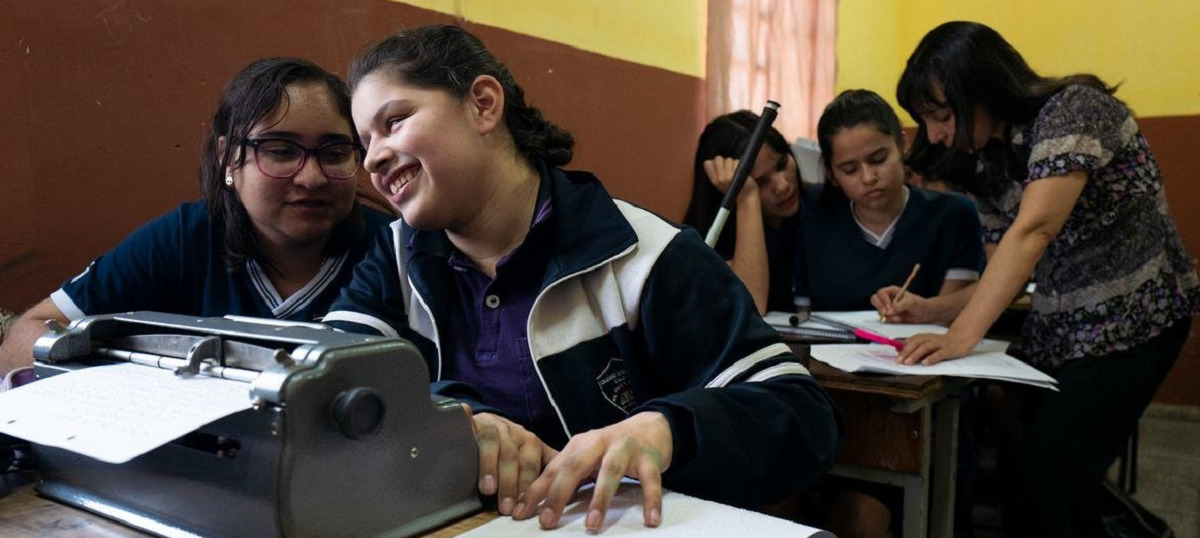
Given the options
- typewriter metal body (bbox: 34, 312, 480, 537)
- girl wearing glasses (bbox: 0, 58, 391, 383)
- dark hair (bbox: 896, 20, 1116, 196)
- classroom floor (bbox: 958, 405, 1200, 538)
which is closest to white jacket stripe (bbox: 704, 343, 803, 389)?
typewriter metal body (bbox: 34, 312, 480, 537)

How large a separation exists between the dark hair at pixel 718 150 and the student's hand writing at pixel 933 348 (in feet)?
2.66

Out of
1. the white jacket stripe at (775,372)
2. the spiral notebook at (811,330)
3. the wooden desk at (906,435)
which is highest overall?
the white jacket stripe at (775,372)

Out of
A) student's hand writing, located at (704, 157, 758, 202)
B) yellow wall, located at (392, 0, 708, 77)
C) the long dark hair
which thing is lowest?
Result: student's hand writing, located at (704, 157, 758, 202)

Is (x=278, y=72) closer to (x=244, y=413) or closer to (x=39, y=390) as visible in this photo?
(x=39, y=390)

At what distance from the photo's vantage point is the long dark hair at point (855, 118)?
235cm

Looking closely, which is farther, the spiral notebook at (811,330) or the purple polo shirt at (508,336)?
the spiral notebook at (811,330)

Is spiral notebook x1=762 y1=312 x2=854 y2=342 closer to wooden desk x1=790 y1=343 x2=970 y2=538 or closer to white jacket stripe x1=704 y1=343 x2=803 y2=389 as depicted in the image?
wooden desk x1=790 y1=343 x2=970 y2=538

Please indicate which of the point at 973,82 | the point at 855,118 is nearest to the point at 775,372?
the point at 973,82

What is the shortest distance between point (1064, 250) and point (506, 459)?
5.37 ft

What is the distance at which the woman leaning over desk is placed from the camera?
5.96 feet

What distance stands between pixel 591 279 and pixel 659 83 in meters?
2.09

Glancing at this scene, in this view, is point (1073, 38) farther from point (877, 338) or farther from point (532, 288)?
point (532, 288)

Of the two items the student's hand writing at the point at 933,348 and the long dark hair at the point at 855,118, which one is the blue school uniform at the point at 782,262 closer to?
the long dark hair at the point at 855,118

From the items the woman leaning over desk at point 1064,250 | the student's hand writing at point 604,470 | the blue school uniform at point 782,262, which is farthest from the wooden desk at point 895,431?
the student's hand writing at point 604,470
